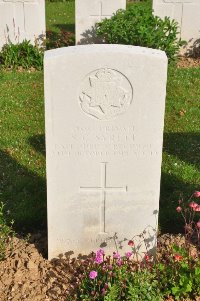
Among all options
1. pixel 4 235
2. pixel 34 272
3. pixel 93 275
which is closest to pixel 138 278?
pixel 93 275

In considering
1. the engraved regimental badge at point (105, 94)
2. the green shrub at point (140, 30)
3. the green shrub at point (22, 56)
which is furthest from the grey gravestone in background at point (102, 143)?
the green shrub at point (22, 56)

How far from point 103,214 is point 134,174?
17.4 inches

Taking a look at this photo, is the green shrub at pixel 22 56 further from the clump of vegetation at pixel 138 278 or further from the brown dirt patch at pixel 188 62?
the clump of vegetation at pixel 138 278

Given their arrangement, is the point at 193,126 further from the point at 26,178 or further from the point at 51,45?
the point at 51,45

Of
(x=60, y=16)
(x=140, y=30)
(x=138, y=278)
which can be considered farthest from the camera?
(x=60, y=16)

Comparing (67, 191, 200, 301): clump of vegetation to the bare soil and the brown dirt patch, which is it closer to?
the bare soil

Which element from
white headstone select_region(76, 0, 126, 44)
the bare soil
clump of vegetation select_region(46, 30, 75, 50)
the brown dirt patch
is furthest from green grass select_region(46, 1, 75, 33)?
the bare soil

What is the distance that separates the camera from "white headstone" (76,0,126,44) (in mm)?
9977

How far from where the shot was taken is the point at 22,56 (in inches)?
380

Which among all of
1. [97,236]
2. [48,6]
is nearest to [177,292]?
[97,236]

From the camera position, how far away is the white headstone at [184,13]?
387 inches

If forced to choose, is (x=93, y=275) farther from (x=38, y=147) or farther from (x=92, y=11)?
(x=92, y=11)

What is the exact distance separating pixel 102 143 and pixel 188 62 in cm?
643

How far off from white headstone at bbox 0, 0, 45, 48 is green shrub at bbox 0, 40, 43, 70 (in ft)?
1.23
